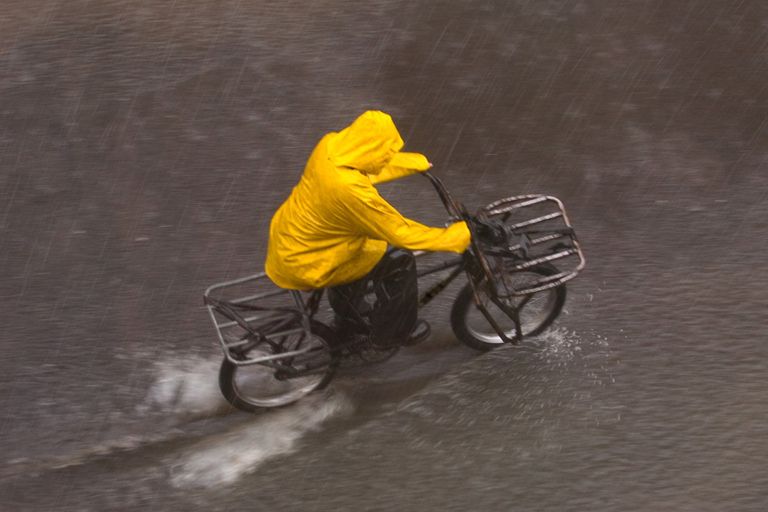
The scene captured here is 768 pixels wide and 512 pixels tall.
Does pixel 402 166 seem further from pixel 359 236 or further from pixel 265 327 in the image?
pixel 265 327

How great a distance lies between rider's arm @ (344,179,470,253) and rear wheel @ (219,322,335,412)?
3.08 ft

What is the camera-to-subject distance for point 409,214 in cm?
682

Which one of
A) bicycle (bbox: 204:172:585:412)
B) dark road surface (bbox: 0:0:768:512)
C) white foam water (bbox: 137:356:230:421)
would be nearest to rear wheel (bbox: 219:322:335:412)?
bicycle (bbox: 204:172:585:412)

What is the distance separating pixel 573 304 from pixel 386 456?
5.93ft

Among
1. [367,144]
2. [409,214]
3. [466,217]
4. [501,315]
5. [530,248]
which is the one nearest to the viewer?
[367,144]

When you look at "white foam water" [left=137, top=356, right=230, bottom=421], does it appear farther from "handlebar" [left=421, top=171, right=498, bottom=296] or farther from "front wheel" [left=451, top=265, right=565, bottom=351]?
"handlebar" [left=421, top=171, right=498, bottom=296]

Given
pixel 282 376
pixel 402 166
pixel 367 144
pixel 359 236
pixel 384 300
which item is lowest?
pixel 282 376

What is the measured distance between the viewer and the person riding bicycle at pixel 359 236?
14.2ft

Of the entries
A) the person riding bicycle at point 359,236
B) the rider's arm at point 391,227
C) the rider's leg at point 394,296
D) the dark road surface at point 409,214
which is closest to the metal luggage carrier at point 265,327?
the person riding bicycle at point 359,236

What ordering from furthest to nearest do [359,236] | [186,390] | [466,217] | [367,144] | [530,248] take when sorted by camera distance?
[186,390]
[530,248]
[466,217]
[359,236]
[367,144]

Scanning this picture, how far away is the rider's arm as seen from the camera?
14.3 feet

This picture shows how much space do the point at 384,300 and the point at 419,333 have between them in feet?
1.56

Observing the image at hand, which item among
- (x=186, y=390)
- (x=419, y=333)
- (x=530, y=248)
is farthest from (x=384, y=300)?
(x=186, y=390)

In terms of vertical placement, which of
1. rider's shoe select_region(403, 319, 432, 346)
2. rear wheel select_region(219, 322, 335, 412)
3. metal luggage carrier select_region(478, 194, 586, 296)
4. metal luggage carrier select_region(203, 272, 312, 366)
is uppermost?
metal luggage carrier select_region(478, 194, 586, 296)
